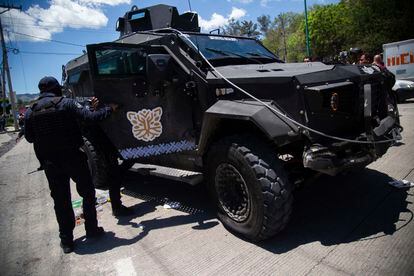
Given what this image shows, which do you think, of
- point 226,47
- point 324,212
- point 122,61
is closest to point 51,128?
point 122,61

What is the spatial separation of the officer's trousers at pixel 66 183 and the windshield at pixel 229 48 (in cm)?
192

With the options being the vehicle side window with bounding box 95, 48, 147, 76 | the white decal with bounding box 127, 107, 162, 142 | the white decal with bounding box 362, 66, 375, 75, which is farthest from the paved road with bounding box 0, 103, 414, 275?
the vehicle side window with bounding box 95, 48, 147, 76

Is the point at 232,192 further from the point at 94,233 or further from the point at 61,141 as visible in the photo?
the point at 61,141

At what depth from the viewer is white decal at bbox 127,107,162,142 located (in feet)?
12.9

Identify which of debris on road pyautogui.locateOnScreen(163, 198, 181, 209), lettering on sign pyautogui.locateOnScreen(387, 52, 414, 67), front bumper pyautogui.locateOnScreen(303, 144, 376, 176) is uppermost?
lettering on sign pyautogui.locateOnScreen(387, 52, 414, 67)

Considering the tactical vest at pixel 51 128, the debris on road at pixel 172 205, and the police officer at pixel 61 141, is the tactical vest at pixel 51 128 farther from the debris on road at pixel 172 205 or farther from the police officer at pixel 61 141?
the debris on road at pixel 172 205

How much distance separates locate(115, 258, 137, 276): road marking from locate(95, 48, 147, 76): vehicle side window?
2.03 m

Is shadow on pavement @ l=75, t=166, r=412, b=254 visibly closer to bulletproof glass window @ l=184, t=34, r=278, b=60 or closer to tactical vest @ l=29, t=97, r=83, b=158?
tactical vest @ l=29, t=97, r=83, b=158

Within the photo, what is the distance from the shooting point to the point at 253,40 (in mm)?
5355

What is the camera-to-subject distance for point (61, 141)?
11.4 ft

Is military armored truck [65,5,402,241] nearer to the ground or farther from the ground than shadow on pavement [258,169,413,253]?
farther from the ground

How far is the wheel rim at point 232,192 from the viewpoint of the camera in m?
3.34

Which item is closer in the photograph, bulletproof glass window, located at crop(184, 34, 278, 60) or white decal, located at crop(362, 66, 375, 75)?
white decal, located at crop(362, 66, 375, 75)

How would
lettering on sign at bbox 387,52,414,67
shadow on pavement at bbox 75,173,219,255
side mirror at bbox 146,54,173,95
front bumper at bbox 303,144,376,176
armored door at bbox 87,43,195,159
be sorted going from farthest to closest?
lettering on sign at bbox 387,52,414,67, armored door at bbox 87,43,195,159, shadow on pavement at bbox 75,173,219,255, side mirror at bbox 146,54,173,95, front bumper at bbox 303,144,376,176
